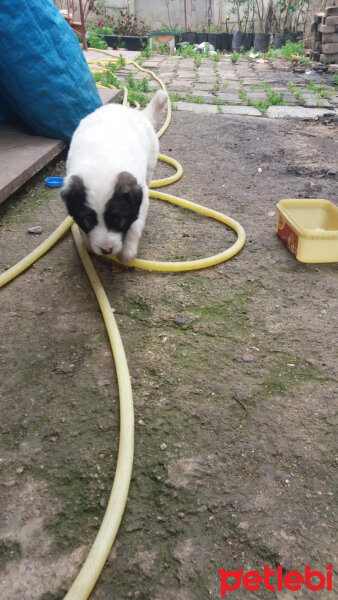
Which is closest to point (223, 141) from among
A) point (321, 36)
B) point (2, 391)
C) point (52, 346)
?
point (52, 346)

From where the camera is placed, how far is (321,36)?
9.30 meters

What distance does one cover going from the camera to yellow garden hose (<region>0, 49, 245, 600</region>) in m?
1.33

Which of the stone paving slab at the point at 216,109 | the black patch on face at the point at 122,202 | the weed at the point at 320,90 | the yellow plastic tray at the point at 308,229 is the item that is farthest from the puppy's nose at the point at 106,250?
the weed at the point at 320,90

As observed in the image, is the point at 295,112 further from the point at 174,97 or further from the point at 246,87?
the point at 246,87

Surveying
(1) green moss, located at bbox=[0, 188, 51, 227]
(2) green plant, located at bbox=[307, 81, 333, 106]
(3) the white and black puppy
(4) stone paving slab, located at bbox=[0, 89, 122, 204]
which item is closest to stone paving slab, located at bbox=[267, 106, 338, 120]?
(2) green plant, located at bbox=[307, 81, 333, 106]

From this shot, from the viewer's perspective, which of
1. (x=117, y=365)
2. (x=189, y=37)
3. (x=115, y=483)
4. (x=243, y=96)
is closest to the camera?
(x=115, y=483)

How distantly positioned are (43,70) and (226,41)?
11.8m

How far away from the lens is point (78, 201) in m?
2.17

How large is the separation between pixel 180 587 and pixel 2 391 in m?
1.05

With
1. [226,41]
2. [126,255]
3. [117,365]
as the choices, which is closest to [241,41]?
[226,41]

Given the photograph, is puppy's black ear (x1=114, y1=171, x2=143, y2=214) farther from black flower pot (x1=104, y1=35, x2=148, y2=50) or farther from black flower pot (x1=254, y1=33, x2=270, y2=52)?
black flower pot (x1=254, y1=33, x2=270, y2=52)

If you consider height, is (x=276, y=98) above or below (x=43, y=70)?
below

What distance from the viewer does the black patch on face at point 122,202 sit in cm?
217

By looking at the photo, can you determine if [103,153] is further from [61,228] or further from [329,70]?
[329,70]
